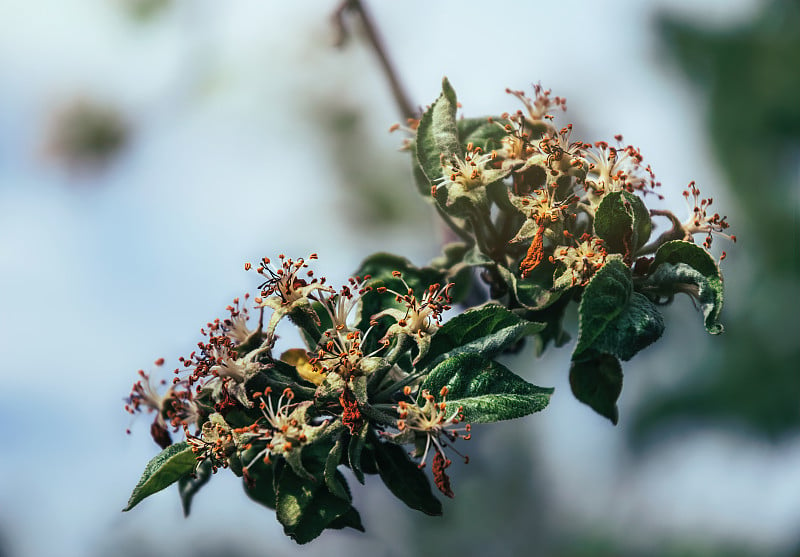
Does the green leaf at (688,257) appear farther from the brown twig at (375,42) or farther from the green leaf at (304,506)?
the brown twig at (375,42)

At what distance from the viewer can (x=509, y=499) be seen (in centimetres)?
496

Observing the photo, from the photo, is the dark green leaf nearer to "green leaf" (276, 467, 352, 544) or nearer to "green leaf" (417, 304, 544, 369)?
"green leaf" (417, 304, 544, 369)

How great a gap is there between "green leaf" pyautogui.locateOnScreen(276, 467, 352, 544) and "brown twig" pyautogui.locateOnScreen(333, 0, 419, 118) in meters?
1.04

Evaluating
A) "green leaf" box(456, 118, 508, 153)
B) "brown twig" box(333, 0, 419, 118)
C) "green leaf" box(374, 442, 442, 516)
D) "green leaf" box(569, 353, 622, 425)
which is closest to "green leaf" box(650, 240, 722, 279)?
"green leaf" box(569, 353, 622, 425)

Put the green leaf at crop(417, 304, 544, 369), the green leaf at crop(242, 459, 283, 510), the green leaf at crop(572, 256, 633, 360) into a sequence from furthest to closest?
the green leaf at crop(242, 459, 283, 510) → the green leaf at crop(417, 304, 544, 369) → the green leaf at crop(572, 256, 633, 360)

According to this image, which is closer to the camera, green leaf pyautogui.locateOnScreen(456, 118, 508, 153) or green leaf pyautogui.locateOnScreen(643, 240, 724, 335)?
green leaf pyautogui.locateOnScreen(643, 240, 724, 335)

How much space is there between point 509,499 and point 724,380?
5.21ft

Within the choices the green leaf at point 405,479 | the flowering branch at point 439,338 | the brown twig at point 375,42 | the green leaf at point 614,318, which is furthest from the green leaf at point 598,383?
the brown twig at point 375,42

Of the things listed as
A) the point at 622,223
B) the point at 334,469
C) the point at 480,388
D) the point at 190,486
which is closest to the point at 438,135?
the point at 622,223

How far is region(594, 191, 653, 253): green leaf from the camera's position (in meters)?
1.02

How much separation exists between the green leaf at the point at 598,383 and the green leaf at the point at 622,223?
0.17 metres

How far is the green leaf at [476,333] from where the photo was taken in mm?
1030

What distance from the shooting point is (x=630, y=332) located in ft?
3.14

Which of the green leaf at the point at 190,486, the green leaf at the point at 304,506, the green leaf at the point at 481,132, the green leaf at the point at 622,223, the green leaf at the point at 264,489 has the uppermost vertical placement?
the green leaf at the point at 481,132
